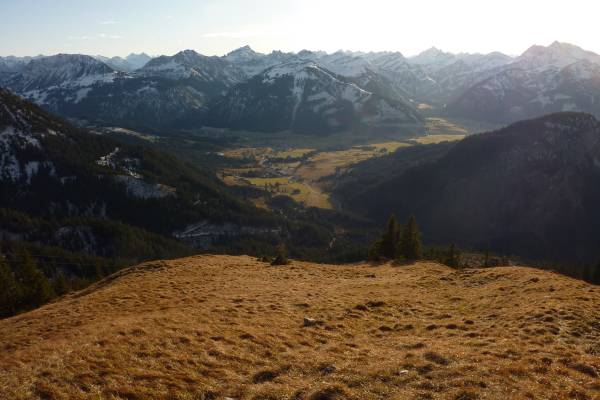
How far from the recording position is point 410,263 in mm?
80000

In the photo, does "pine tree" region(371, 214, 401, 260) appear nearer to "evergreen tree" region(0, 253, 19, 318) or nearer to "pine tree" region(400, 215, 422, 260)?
"pine tree" region(400, 215, 422, 260)

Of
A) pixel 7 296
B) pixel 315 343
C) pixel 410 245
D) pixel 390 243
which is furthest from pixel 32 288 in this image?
pixel 410 245

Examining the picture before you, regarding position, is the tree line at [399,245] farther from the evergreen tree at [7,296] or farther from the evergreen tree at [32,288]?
the evergreen tree at [7,296]

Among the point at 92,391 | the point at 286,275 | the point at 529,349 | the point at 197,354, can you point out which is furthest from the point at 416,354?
the point at 286,275

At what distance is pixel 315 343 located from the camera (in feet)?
109

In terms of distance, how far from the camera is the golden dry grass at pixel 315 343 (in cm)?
2386

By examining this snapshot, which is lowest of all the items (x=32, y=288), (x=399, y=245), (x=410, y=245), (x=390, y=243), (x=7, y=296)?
(x=7, y=296)

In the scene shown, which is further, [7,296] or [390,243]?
[390,243]

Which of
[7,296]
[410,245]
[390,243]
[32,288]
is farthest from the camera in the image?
[390,243]

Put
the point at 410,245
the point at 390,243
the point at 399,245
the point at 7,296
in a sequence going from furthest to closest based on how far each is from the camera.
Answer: the point at 390,243
the point at 399,245
the point at 410,245
the point at 7,296

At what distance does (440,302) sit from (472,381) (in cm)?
2344

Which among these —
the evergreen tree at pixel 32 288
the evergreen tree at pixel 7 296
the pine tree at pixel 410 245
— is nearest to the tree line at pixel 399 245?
the pine tree at pixel 410 245

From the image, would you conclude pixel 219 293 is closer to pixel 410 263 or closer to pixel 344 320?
pixel 344 320

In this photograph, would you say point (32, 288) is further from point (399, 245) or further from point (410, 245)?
point (410, 245)
